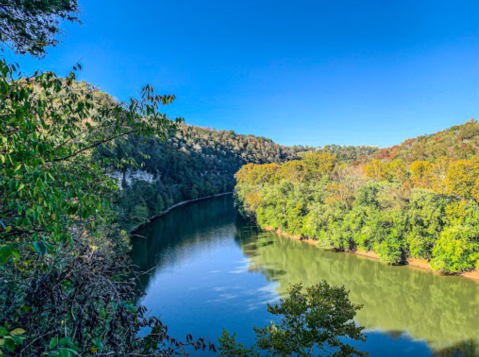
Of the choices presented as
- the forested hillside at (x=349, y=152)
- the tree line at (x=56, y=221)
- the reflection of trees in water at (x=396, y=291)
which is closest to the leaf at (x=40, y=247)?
the tree line at (x=56, y=221)

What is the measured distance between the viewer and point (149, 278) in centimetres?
2014

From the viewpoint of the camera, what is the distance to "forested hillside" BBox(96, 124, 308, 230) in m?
34.3

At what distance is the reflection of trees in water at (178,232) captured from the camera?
24.9 m

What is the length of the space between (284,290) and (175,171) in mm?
49396

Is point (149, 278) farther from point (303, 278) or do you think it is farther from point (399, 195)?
point (399, 195)

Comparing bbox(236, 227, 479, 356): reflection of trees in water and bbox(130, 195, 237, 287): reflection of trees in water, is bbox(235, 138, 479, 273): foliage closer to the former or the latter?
bbox(236, 227, 479, 356): reflection of trees in water

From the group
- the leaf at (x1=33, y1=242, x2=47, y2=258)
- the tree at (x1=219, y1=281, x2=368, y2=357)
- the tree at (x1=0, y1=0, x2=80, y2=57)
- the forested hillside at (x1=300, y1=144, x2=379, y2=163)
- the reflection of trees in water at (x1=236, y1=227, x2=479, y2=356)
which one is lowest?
the reflection of trees in water at (x1=236, y1=227, x2=479, y2=356)

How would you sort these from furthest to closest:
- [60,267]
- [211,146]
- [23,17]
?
[211,146]
[23,17]
[60,267]

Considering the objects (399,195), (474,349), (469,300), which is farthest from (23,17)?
(399,195)

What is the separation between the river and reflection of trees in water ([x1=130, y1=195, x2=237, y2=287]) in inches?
7.6

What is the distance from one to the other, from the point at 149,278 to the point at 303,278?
36.9 feet

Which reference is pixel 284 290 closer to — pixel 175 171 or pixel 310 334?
pixel 310 334

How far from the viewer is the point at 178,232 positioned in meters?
33.7

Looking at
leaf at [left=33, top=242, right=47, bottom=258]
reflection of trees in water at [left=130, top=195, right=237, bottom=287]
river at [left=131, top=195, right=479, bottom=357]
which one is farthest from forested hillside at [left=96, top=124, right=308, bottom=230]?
leaf at [left=33, top=242, right=47, bottom=258]
